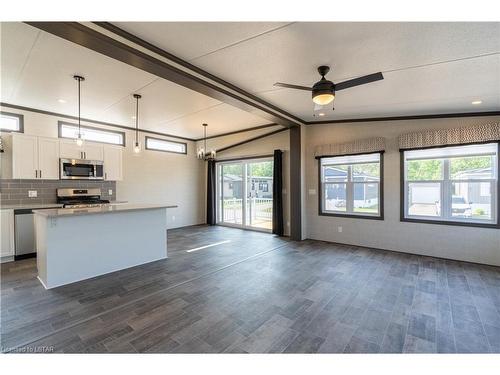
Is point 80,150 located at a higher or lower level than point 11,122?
lower

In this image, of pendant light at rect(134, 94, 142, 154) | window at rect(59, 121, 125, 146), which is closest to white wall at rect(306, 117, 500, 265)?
pendant light at rect(134, 94, 142, 154)

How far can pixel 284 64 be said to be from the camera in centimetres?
280

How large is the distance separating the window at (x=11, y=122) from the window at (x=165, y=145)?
8.35 feet

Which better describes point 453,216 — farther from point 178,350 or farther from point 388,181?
point 178,350

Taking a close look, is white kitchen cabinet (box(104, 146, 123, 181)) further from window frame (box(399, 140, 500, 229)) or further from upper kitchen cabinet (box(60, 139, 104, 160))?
window frame (box(399, 140, 500, 229))

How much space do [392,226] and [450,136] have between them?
1.91m

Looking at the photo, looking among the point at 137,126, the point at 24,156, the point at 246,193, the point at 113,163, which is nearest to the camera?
the point at 24,156

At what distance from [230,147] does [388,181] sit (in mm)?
4361

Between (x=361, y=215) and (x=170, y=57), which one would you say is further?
(x=361, y=215)

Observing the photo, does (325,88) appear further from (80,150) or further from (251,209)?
(80,150)

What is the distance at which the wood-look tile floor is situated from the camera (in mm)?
1988

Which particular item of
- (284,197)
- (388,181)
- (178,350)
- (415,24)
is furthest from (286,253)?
(415,24)

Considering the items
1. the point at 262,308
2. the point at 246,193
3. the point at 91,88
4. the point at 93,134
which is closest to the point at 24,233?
the point at 93,134

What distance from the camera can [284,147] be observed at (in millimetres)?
6176
